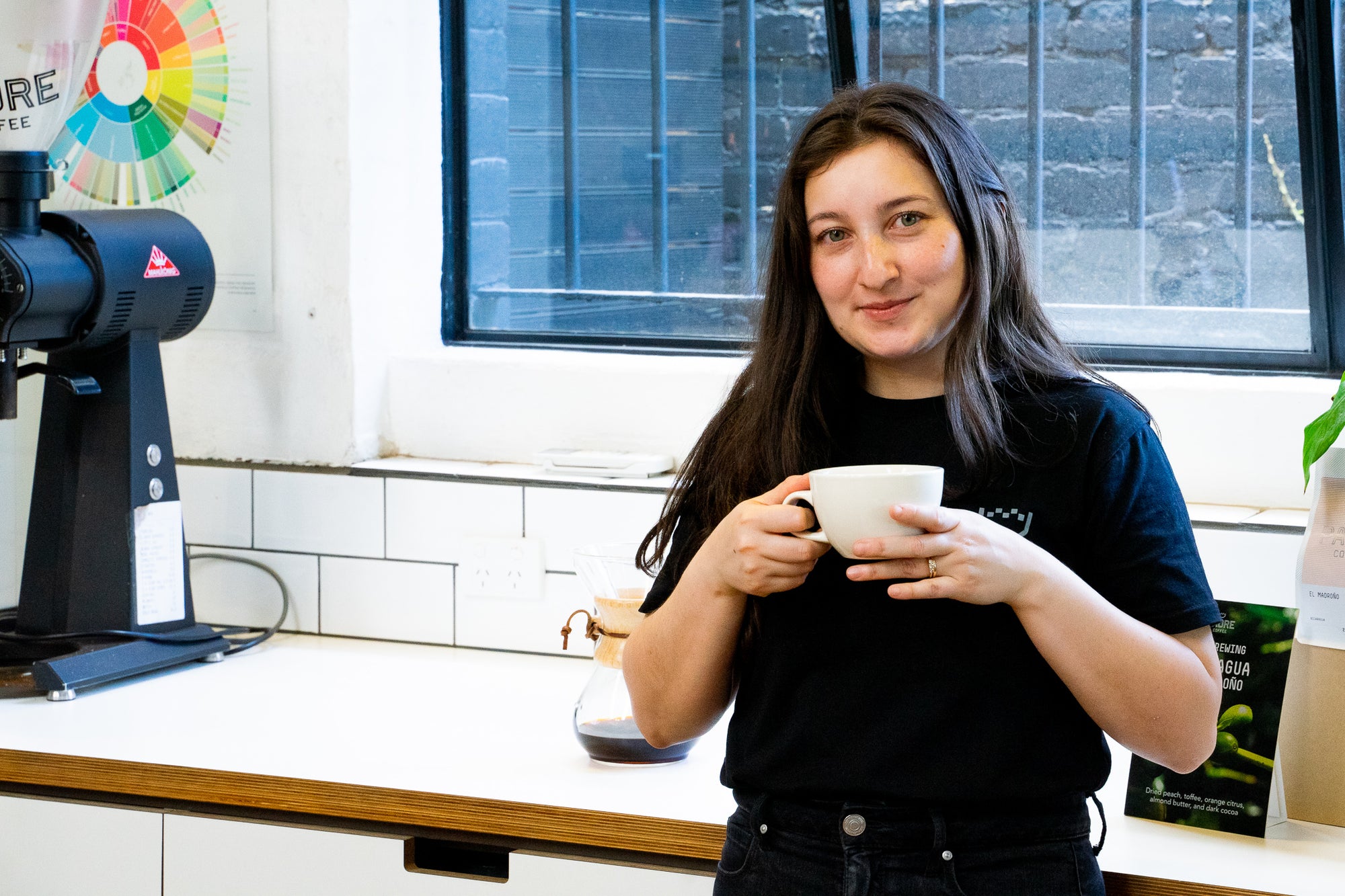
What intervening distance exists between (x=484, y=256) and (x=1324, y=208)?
1263mm

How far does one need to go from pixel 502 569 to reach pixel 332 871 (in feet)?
2.08

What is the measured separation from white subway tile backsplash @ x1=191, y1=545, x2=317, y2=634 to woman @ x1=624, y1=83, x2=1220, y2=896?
1.05 metres

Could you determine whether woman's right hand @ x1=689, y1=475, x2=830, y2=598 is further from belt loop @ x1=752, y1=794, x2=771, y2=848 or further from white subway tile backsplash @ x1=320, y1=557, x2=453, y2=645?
white subway tile backsplash @ x1=320, y1=557, x2=453, y2=645

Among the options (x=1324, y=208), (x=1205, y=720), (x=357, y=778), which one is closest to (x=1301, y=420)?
(x=1324, y=208)

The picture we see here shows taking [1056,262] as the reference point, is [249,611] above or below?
below

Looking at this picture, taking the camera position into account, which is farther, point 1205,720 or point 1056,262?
point 1056,262

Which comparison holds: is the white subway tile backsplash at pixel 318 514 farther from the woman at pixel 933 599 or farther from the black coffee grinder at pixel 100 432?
the woman at pixel 933 599

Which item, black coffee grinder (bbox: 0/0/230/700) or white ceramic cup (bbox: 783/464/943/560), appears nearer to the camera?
white ceramic cup (bbox: 783/464/943/560)

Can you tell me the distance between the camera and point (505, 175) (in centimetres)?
234

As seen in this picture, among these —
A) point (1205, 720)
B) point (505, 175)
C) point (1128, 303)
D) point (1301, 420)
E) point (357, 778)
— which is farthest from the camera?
point (505, 175)

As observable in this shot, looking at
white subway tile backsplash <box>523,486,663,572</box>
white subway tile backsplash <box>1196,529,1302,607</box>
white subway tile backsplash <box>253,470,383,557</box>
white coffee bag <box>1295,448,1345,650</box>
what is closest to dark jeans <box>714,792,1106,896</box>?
white coffee bag <box>1295,448,1345,650</box>

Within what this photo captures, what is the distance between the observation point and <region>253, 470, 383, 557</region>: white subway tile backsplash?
211 centimetres

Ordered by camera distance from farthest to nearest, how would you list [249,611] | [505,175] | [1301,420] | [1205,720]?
[505,175], [249,611], [1301,420], [1205,720]

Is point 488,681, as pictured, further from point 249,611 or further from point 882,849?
point 882,849
